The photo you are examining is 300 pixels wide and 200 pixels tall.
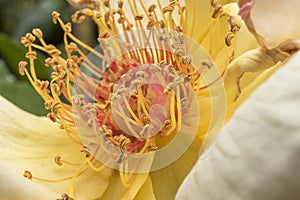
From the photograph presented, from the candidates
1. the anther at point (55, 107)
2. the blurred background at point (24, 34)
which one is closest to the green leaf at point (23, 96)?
the blurred background at point (24, 34)

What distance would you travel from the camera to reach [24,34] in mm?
2021

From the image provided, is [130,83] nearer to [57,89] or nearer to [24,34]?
[57,89]

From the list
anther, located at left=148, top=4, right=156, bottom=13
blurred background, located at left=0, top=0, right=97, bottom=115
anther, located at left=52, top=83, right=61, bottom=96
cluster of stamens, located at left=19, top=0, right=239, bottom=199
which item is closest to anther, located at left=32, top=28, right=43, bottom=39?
cluster of stamens, located at left=19, top=0, right=239, bottom=199

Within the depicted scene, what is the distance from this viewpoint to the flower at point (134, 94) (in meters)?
1.08

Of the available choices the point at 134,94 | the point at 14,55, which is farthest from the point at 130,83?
the point at 14,55

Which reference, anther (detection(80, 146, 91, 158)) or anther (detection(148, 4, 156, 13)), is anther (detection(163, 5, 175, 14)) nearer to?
anther (detection(148, 4, 156, 13))

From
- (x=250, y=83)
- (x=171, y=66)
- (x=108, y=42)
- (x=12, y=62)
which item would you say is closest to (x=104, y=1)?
(x=108, y=42)

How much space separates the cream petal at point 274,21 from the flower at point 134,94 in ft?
0.15

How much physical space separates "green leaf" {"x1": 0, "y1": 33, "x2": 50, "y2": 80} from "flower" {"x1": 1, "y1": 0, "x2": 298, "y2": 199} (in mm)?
372

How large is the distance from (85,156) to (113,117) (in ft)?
0.24

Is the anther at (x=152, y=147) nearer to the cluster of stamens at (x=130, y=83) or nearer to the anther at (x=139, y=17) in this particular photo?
the cluster of stamens at (x=130, y=83)

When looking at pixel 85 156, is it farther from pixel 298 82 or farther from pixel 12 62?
pixel 12 62

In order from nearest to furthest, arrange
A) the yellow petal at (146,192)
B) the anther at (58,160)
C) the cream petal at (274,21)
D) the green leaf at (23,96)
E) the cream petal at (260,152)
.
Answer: the cream petal at (260,152), the cream petal at (274,21), the yellow petal at (146,192), the anther at (58,160), the green leaf at (23,96)

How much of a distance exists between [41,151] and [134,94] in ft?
0.63
